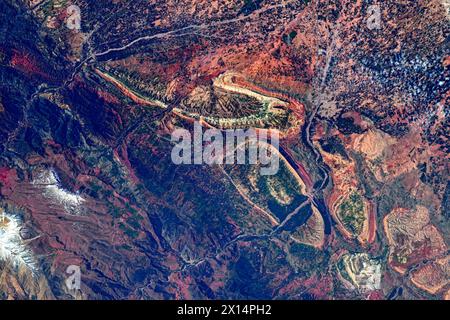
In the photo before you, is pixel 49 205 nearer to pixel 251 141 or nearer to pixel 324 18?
pixel 251 141

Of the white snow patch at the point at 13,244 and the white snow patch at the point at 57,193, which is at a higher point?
the white snow patch at the point at 57,193

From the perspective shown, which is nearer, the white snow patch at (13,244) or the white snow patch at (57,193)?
the white snow patch at (13,244)

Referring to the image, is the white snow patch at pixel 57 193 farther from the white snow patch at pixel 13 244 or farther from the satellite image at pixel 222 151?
the white snow patch at pixel 13 244

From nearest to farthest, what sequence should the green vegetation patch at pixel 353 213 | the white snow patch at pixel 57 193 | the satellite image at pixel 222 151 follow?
the satellite image at pixel 222 151 < the white snow patch at pixel 57 193 < the green vegetation patch at pixel 353 213

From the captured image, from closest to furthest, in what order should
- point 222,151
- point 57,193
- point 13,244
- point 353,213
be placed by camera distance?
point 13,244
point 57,193
point 222,151
point 353,213

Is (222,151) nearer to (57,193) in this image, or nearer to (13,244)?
(57,193)

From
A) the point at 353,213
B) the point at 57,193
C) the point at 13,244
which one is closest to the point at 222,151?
the point at 353,213

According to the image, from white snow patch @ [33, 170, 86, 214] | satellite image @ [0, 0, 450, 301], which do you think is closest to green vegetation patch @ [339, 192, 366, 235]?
satellite image @ [0, 0, 450, 301]

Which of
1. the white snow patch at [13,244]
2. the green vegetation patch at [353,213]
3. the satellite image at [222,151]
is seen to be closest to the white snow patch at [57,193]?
the satellite image at [222,151]

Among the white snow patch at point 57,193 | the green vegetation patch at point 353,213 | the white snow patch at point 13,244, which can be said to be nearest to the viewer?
the white snow patch at point 13,244
